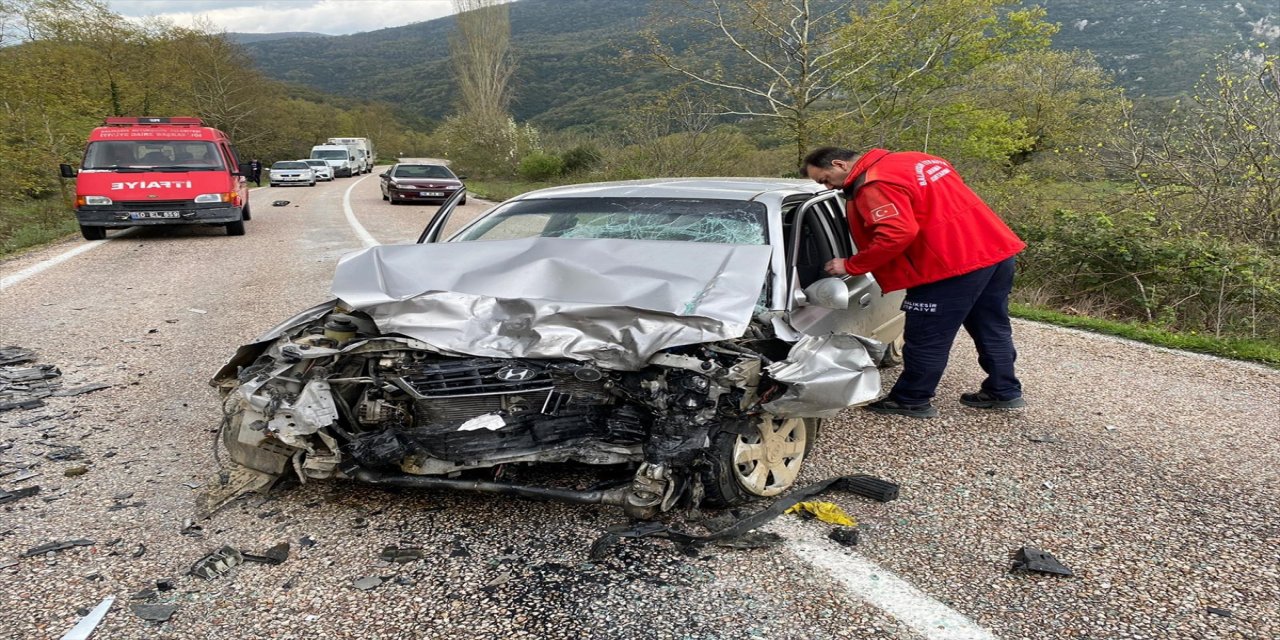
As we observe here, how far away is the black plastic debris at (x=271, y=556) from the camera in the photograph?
2.74 metres

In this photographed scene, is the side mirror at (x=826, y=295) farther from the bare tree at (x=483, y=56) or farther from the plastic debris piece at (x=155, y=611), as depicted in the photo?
the bare tree at (x=483, y=56)

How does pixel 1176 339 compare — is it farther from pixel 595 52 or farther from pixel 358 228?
pixel 595 52

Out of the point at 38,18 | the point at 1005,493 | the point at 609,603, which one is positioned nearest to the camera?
the point at 609,603

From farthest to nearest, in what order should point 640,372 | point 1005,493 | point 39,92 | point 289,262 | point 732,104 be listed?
point 39,92 < point 732,104 < point 289,262 < point 1005,493 < point 640,372

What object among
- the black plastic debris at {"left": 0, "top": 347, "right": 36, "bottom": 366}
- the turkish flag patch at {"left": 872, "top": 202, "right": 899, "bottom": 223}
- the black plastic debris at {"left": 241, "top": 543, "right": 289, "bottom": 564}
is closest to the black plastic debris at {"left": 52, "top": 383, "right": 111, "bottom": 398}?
the black plastic debris at {"left": 0, "top": 347, "right": 36, "bottom": 366}

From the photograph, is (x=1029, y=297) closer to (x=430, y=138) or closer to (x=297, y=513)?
(x=297, y=513)

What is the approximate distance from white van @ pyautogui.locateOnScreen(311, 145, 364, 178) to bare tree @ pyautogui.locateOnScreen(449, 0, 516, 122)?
7351mm

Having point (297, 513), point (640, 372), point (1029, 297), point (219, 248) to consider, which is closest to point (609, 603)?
point (640, 372)

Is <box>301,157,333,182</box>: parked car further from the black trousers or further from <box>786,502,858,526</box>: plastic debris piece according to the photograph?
<box>786,502,858,526</box>: plastic debris piece

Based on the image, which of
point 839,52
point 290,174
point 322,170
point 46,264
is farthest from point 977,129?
point 322,170

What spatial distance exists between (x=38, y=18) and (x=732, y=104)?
22.0 m

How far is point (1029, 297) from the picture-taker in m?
8.47

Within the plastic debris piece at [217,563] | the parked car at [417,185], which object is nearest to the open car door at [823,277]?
the plastic debris piece at [217,563]

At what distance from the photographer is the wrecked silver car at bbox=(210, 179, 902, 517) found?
282 centimetres
